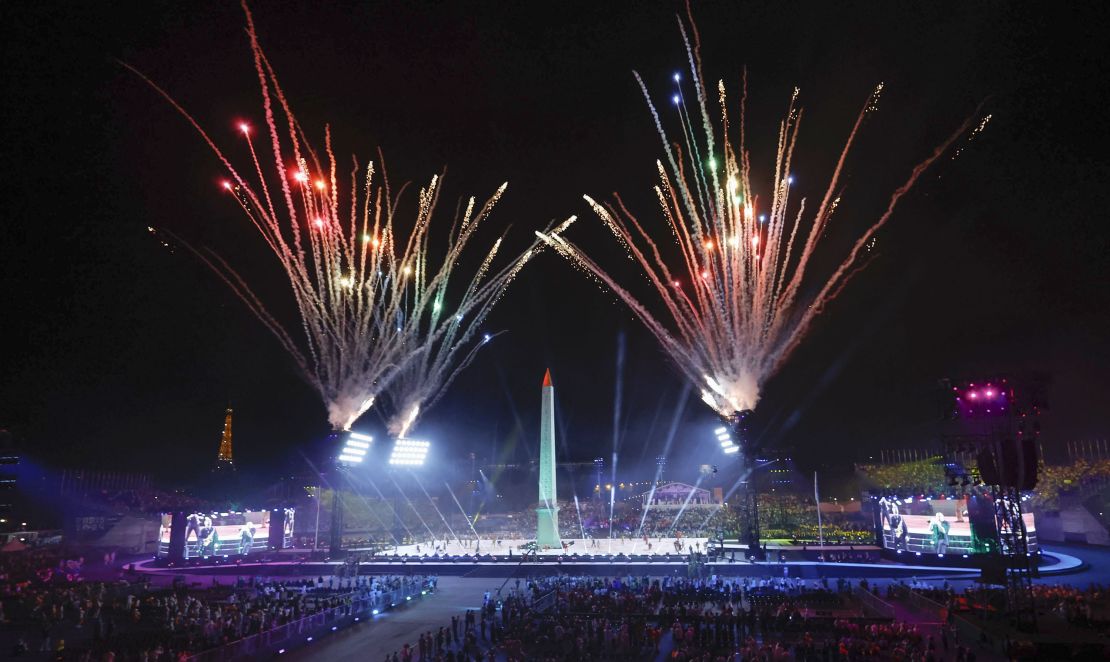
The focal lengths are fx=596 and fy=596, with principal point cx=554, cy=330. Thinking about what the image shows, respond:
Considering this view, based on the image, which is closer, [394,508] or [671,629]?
[671,629]

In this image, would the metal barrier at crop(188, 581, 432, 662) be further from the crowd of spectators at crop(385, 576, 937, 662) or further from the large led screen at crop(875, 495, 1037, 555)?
the large led screen at crop(875, 495, 1037, 555)

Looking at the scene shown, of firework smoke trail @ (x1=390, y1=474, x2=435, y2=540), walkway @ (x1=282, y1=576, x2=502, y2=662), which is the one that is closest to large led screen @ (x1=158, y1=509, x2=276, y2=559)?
firework smoke trail @ (x1=390, y1=474, x2=435, y2=540)

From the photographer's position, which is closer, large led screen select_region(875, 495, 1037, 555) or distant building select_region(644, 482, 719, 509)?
large led screen select_region(875, 495, 1037, 555)

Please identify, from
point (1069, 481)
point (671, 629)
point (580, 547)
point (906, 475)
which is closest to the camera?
point (671, 629)

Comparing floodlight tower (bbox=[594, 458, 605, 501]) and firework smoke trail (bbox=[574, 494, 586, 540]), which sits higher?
floodlight tower (bbox=[594, 458, 605, 501])

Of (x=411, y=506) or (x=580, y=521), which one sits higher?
(x=411, y=506)

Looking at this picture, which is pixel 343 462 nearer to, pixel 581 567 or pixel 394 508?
pixel 581 567

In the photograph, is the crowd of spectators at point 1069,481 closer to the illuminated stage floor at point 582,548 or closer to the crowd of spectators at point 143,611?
the illuminated stage floor at point 582,548

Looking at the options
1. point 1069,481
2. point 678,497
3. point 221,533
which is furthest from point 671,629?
point 678,497
